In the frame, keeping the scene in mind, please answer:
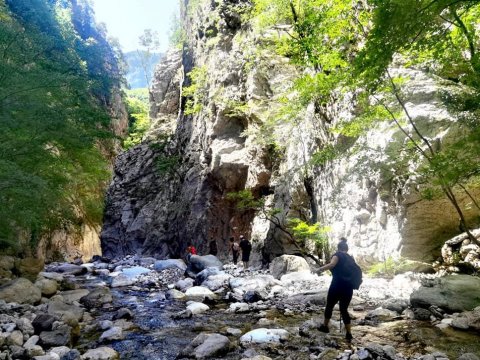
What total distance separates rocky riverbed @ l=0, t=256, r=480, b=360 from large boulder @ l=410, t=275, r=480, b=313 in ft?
0.06

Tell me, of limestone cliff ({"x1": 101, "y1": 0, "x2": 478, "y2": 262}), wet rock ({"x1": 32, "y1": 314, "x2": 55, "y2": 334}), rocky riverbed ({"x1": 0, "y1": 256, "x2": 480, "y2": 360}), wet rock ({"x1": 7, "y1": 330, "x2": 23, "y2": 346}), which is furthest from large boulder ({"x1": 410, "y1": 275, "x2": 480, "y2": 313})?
wet rock ({"x1": 7, "y1": 330, "x2": 23, "y2": 346})

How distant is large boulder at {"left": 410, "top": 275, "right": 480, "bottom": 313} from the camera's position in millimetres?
6605

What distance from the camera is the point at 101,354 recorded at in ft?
18.5

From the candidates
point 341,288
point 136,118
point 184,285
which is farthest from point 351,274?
point 136,118

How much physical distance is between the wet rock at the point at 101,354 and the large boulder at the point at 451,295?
5.77 meters

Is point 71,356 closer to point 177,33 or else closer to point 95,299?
point 95,299

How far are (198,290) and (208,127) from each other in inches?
555

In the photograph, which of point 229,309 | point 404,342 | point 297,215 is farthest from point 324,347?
point 297,215

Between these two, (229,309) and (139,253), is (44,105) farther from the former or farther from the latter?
(139,253)

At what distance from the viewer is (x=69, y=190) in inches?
564

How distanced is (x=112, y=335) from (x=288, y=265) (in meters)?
7.62

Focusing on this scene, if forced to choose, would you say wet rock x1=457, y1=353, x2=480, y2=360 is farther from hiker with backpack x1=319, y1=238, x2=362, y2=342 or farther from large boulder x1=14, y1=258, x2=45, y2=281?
large boulder x1=14, y1=258, x2=45, y2=281

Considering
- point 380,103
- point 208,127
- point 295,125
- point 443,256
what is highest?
point 208,127

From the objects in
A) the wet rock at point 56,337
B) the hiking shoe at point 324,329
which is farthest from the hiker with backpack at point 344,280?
the wet rock at point 56,337
